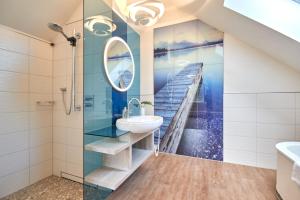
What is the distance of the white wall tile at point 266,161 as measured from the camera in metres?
2.03

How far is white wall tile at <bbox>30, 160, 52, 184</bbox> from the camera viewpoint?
5.81 feet

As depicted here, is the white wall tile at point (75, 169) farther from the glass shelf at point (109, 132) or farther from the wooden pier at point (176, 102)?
the wooden pier at point (176, 102)

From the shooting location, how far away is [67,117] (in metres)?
1.90

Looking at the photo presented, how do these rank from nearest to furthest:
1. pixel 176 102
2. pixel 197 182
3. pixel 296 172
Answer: pixel 296 172 < pixel 197 182 < pixel 176 102

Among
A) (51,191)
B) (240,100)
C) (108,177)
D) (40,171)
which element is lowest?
(51,191)

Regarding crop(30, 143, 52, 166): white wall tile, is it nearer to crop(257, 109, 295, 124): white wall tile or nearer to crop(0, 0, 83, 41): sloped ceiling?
crop(0, 0, 83, 41): sloped ceiling

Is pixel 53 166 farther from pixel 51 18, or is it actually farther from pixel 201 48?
pixel 201 48

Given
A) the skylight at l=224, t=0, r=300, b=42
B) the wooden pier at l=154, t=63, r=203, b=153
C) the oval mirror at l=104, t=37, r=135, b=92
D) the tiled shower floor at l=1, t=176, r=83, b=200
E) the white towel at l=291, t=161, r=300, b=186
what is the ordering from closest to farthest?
the white towel at l=291, t=161, r=300, b=186 < the skylight at l=224, t=0, r=300, b=42 < the tiled shower floor at l=1, t=176, r=83, b=200 < the oval mirror at l=104, t=37, r=135, b=92 < the wooden pier at l=154, t=63, r=203, b=153

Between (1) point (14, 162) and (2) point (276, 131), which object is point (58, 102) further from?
(2) point (276, 131)

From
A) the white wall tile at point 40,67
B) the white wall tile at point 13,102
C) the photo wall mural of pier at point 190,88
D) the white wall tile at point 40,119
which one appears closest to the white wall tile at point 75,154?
the white wall tile at point 40,119

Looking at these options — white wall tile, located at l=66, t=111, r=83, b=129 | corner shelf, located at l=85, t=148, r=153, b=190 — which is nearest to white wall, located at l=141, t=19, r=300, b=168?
corner shelf, located at l=85, t=148, r=153, b=190

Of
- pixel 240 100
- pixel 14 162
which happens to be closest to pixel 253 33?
pixel 240 100

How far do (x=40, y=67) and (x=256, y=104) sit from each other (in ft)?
9.42

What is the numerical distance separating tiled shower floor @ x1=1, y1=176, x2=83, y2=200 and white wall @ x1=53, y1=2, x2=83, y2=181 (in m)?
0.09
